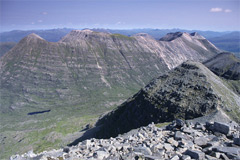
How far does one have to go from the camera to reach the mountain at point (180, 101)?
174ft

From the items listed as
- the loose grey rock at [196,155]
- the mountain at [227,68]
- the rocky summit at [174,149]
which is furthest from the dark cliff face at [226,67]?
the loose grey rock at [196,155]

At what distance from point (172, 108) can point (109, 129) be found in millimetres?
28701

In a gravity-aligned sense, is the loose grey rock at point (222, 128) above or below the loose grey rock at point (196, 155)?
below

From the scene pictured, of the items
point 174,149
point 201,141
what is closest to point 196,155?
point 174,149

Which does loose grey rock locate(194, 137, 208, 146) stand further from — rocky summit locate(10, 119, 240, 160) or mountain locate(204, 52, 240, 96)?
mountain locate(204, 52, 240, 96)

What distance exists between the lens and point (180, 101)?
189 ft

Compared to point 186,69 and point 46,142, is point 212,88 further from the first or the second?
point 46,142

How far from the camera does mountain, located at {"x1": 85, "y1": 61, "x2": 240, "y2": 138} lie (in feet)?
174

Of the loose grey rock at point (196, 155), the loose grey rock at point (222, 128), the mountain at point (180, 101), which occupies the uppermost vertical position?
the loose grey rock at point (196, 155)

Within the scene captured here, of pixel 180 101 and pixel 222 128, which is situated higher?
pixel 222 128

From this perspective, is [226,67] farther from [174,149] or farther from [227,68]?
[174,149]

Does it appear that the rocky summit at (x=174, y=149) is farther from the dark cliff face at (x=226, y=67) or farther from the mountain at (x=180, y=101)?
the dark cliff face at (x=226, y=67)

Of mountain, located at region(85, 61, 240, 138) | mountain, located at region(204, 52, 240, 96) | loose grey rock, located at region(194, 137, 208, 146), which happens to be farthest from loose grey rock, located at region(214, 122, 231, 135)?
mountain, located at region(204, 52, 240, 96)

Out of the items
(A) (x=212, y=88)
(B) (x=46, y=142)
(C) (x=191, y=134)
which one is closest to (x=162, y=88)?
(A) (x=212, y=88)
